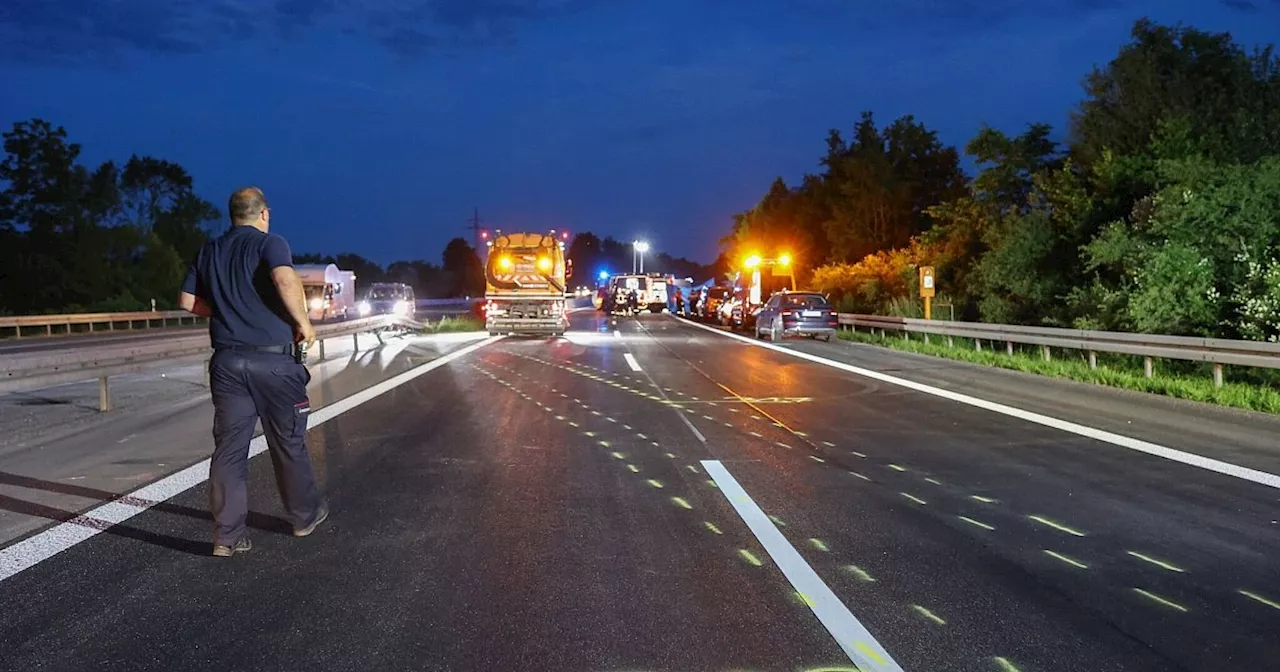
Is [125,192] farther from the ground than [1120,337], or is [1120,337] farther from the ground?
[125,192]

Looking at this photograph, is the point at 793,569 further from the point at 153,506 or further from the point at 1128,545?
the point at 153,506

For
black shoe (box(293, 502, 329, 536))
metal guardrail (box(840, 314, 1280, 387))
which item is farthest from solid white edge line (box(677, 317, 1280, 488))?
black shoe (box(293, 502, 329, 536))

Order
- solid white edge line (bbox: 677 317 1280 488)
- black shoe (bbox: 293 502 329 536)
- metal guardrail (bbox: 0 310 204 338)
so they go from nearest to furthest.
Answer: black shoe (bbox: 293 502 329 536) < solid white edge line (bbox: 677 317 1280 488) < metal guardrail (bbox: 0 310 204 338)

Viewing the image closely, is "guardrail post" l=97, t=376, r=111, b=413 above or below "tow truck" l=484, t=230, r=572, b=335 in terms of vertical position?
below

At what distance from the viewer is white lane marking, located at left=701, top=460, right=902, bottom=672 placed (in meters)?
4.36

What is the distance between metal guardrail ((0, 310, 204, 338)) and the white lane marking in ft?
104

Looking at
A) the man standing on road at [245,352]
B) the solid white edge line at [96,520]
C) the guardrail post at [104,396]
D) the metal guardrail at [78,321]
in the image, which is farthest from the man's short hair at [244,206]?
the metal guardrail at [78,321]

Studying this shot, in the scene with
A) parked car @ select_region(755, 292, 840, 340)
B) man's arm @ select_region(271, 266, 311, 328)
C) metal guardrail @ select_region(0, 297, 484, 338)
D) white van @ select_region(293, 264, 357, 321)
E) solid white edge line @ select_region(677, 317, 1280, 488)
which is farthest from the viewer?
white van @ select_region(293, 264, 357, 321)

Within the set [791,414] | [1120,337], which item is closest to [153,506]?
[791,414]

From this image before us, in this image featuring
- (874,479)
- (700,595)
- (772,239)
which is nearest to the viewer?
(700,595)

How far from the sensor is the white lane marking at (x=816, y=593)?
436 cm

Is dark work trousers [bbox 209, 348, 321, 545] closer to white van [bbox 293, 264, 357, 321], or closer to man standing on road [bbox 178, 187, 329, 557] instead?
man standing on road [bbox 178, 187, 329, 557]

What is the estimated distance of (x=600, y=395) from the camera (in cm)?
1452

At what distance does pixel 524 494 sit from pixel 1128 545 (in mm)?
4238
